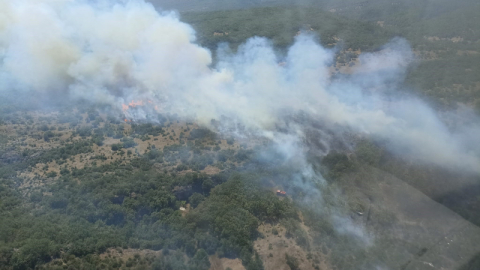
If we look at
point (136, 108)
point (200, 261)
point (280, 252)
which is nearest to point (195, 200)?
point (200, 261)

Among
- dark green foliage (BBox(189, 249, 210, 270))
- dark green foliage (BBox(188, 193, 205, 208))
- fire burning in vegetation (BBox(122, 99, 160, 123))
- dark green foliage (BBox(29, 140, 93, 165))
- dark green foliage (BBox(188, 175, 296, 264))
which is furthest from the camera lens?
fire burning in vegetation (BBox(122, 99, 160, 123))

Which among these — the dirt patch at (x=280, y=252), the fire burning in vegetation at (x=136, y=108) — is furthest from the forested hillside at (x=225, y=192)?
the fire burning in vegetation at (x=136, y=108)

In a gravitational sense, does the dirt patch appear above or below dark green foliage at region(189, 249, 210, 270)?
above

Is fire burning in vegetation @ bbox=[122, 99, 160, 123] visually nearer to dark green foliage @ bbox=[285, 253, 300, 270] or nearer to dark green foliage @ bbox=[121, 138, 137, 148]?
dark green foliage @ bbox=[121, 138, 137, 148]

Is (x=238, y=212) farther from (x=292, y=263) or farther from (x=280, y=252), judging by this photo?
(x=292, y=263)

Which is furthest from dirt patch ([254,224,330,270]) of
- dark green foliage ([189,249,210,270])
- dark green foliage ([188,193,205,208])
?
dark green foliage ([188,193,205,208])

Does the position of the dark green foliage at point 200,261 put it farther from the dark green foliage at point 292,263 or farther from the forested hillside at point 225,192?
the dark green foliage at point 292,263

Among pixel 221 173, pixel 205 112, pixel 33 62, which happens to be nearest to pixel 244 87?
pixel 205 112

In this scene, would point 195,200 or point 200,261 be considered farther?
point 195,200
